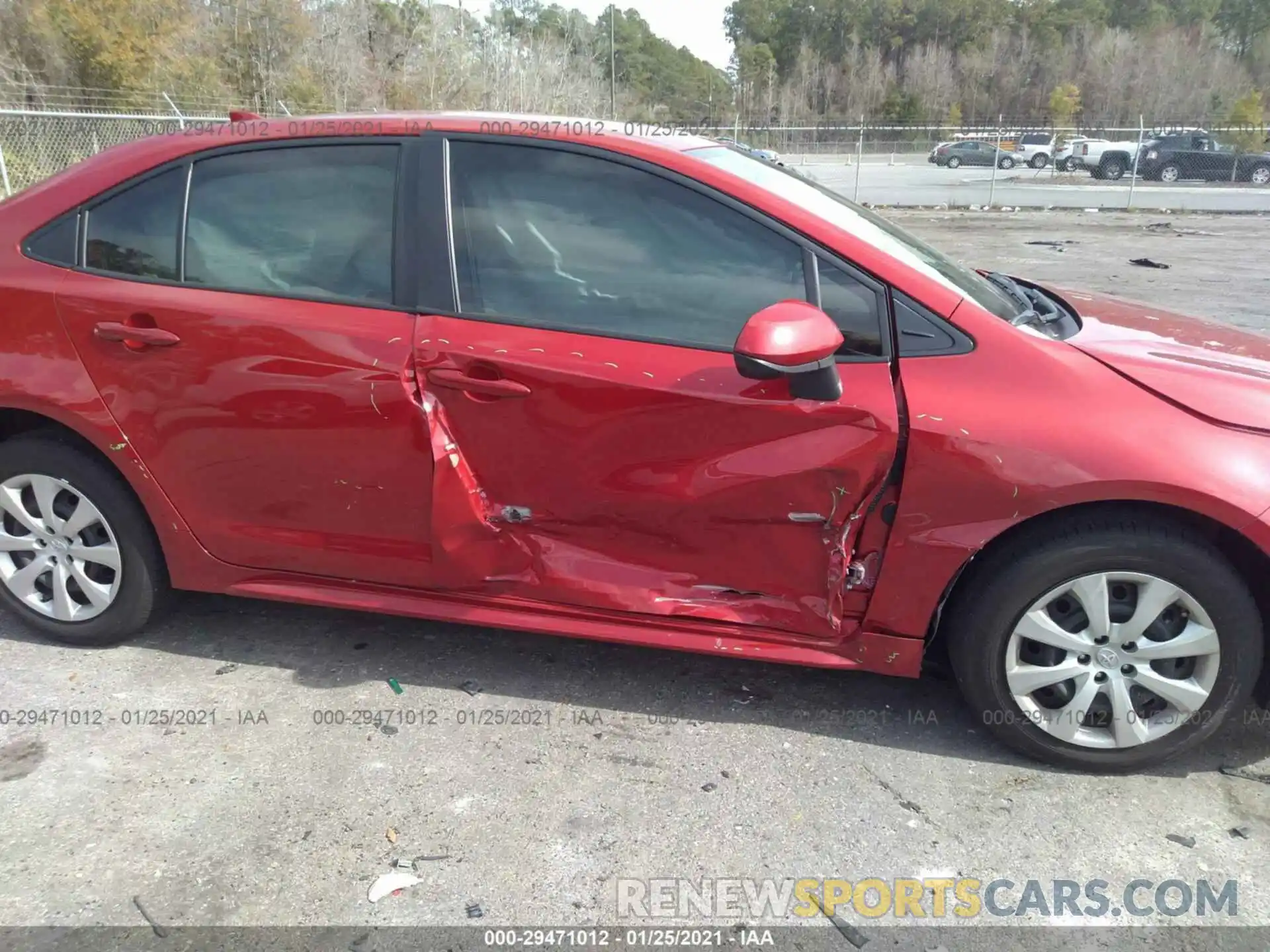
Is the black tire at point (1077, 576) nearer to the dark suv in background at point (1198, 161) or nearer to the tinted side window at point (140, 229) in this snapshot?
the tinted side window at point (140, 229)

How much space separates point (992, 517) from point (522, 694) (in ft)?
5.10

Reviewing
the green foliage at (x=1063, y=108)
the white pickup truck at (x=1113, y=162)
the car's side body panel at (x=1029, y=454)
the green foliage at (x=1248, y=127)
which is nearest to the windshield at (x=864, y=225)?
the car's side body panel at (x=1029, y=454)

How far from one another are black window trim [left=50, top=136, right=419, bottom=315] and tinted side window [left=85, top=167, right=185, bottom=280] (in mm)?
15

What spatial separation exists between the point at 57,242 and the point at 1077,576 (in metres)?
3.29

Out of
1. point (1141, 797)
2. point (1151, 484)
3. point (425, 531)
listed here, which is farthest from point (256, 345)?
point (1141, 797)

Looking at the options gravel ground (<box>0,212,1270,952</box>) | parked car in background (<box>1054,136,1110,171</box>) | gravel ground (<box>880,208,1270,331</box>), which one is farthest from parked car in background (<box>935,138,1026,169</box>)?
gravel ground (<box>0,212,1270,952</box>)

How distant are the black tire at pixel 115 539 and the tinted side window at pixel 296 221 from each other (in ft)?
2.46

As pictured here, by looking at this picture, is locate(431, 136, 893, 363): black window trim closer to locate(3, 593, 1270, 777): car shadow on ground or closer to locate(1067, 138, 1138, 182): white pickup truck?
locate(3, 593, 1270, 777): car shadow on ground

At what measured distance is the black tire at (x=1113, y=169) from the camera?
2928 cm

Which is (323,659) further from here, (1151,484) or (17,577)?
(1151,484)

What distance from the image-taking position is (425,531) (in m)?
2.80

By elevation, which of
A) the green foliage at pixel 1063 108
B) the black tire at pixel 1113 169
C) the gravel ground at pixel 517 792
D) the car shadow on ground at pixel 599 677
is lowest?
the gravel ground at pixel 517 792

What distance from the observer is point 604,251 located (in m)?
2.68

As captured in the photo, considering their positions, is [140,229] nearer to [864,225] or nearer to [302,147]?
[302,147]
